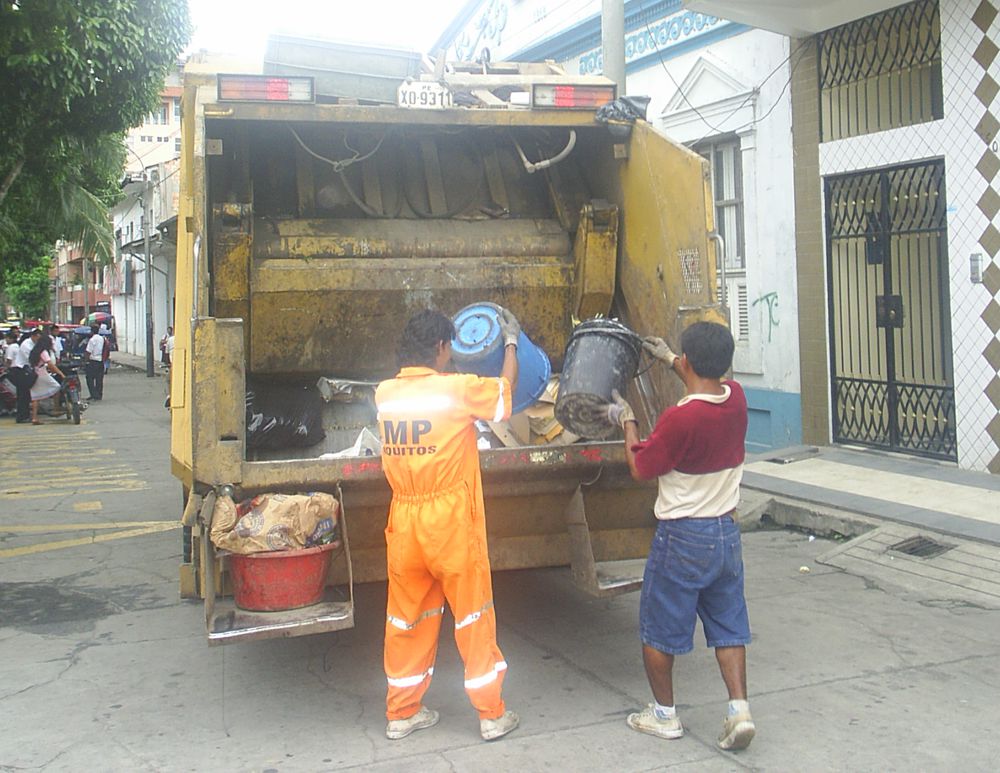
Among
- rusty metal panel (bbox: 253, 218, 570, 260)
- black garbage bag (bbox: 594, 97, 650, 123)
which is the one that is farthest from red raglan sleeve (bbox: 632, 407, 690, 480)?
rusty metal panel (bbox: 253, 218, 570, 260)

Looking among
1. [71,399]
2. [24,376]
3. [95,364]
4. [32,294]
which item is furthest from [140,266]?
[24,376]

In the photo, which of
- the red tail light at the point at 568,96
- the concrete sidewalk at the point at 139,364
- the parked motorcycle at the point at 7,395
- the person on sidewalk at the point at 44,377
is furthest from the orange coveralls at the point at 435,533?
the concrete sidewalk at the point at 139,364

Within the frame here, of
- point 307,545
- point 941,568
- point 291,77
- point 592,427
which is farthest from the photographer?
point 941,568

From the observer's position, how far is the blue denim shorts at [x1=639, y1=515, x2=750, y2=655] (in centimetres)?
342

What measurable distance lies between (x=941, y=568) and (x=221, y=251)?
401 centimetres

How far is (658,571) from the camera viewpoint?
349 cm

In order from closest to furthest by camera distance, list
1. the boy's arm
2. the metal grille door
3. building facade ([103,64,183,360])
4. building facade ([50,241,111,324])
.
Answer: the boy's arm, the metal grille door, building facade ([103,64,183,360]), building facade ([50,241,111,324])

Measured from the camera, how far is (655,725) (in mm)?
3545

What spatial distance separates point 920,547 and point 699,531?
3.15 m

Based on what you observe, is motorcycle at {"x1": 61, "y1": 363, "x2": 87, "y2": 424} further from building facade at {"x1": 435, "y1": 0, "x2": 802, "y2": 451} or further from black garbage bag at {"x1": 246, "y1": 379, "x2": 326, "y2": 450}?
black garbage bag at {"x1": 246, "y1": 379, "x2": 326, "y2": 450}

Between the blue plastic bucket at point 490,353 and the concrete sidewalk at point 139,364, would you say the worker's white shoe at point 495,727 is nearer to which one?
the blue plastic bucket at point 490,353

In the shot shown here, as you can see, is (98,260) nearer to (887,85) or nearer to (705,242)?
(887,85)

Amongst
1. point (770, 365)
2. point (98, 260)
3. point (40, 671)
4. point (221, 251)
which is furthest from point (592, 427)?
point (98, 260)

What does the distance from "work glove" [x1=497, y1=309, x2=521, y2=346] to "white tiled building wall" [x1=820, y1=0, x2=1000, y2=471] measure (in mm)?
4751
